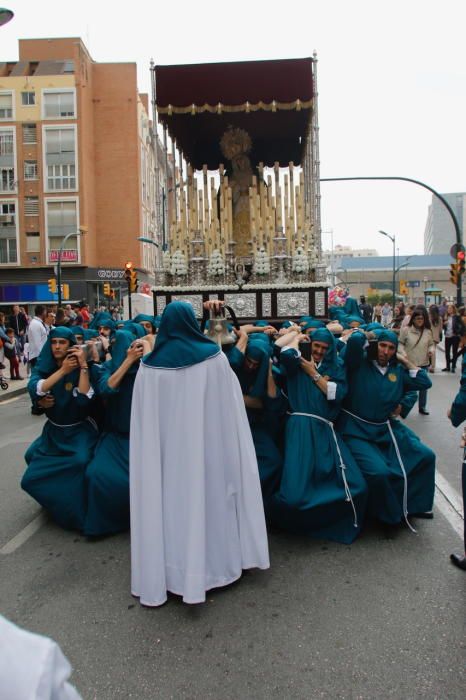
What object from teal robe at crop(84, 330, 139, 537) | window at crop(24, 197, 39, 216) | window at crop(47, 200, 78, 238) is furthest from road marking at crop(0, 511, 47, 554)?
window at crop(24, 197, 39, 216)

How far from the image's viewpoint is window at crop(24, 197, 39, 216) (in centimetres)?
4278

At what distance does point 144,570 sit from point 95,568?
76 centimetres

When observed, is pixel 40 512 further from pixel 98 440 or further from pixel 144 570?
pixel 144 570

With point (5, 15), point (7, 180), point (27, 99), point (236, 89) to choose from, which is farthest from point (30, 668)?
point (27, 99)

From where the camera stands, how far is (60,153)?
42.1 m

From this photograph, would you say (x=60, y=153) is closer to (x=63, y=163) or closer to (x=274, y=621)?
(x=63, y=163)

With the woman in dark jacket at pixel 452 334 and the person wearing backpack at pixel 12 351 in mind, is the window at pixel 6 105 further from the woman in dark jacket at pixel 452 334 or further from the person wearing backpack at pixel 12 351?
the woman in dark jacket at pixel 452 334

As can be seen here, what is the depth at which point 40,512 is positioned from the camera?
5.11 meters

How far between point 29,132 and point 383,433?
4442 centimetres

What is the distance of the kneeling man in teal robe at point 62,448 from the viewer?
15.0 ft

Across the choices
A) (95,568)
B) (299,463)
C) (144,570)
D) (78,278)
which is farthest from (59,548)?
(78,278)

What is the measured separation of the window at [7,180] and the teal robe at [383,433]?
43672 mm

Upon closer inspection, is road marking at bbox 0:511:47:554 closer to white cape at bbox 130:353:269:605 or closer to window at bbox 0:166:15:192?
white cape at bbox 130:353:269:605

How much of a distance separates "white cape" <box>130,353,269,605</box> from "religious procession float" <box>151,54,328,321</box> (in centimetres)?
901
